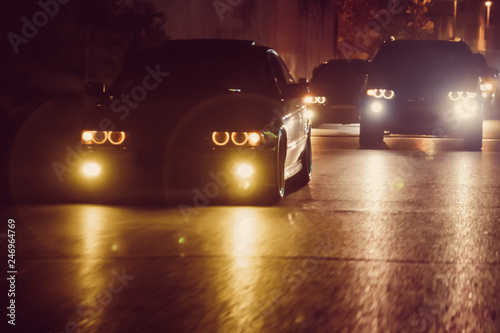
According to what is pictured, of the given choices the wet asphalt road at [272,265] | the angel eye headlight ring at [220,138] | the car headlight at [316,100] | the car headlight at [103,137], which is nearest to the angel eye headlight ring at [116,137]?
the car headlight at [103,137]

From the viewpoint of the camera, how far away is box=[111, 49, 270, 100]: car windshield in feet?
38.3

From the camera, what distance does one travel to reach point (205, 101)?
11.1 metres

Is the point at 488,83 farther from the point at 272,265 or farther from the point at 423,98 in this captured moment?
the point at 272,265

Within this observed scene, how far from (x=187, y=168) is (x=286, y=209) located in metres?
1.04

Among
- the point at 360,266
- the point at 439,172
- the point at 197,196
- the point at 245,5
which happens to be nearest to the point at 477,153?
the point at 439,172

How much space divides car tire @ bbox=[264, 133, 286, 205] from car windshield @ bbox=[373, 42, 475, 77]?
7.85 metres

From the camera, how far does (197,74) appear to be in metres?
11.9

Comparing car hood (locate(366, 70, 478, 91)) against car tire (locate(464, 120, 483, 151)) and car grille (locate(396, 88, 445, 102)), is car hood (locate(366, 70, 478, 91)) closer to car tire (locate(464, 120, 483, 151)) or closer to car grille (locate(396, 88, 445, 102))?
car grille (locate(396, 88, 445, 102))

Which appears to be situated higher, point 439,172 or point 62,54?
point 62,54

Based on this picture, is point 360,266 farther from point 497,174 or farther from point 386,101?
point 386,101

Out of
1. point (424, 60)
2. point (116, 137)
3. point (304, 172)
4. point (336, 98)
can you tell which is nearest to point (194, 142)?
point (116, 137)

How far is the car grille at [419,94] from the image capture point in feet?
60.3

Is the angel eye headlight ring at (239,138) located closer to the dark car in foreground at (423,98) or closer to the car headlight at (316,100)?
the dark car in foreground at (423,98)

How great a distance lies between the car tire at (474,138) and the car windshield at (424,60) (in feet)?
3.08
